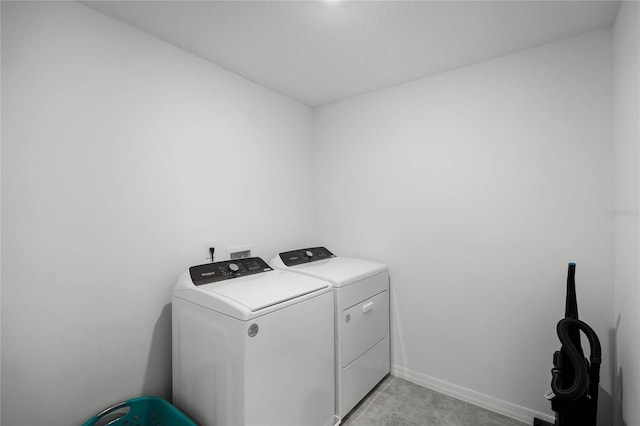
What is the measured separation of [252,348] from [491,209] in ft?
5.54

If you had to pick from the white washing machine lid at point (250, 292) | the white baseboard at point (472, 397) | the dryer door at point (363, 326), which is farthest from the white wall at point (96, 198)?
the white baseboard at point (472, 397)

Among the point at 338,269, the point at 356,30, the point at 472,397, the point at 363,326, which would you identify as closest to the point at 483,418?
the point at 472,397

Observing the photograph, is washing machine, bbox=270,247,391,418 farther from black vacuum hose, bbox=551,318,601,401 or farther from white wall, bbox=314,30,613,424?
black vacuum hose, bbox=551,318,601,401

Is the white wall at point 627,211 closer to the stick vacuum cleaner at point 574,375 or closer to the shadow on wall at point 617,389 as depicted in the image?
the shadow on wall at point 617,389

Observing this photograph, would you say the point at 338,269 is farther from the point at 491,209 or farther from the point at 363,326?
the point at 491,209

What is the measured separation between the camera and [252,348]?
1274mm

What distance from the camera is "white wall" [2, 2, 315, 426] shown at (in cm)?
122

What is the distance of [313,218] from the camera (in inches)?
110

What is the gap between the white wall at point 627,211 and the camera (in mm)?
1149

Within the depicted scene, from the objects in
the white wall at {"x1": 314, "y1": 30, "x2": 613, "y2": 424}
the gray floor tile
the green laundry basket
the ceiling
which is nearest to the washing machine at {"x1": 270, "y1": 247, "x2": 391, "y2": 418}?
the white wall at {"x1": 314, "y1": 30, "x2": 613, "y2": 424}

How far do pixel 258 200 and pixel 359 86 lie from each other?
4.06 ft

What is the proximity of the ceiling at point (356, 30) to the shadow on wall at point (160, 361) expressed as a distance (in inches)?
63.6

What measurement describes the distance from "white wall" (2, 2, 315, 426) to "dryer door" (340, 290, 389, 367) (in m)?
1.01

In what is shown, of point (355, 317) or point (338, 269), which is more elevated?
point (338, 269)
